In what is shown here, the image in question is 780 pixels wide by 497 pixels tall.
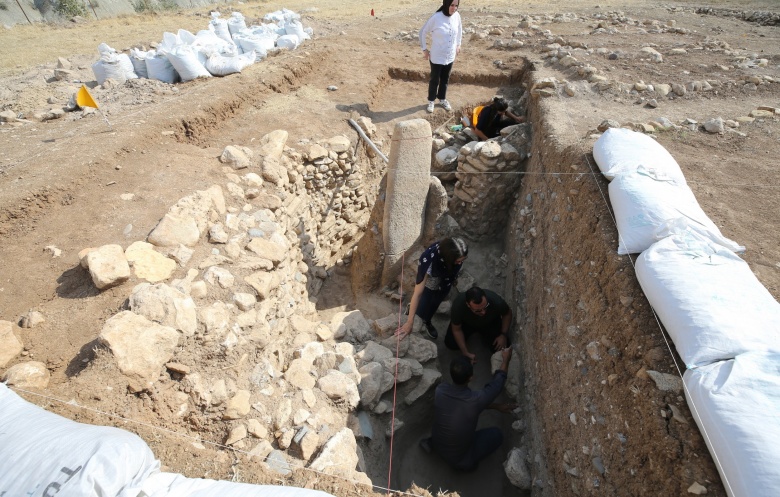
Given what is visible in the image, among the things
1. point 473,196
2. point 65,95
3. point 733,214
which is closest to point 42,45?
point 65,95

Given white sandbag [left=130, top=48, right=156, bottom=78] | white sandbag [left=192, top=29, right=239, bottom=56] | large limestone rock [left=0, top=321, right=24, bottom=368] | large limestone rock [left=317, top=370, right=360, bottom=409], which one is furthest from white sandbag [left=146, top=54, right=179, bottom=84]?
large limestone rock [left=317, top=370, right=360, bottom=409]

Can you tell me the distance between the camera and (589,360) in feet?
9.29

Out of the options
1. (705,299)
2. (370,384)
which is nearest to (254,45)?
(370,384)

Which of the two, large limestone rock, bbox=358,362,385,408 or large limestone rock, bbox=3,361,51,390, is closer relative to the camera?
large limestone rock, bbox=3,361,51,390

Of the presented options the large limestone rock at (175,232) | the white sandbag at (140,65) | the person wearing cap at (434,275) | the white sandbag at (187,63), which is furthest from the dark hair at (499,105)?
the white sandbag at (140,65)

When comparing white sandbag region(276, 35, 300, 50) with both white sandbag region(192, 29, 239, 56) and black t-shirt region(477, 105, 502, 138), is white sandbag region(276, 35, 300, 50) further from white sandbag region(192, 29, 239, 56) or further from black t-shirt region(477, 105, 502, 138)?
black t-shirt region(477, 105, 502, 138)

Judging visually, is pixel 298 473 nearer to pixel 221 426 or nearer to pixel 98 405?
pixel 221 426

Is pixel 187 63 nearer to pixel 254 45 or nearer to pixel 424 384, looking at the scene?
pixel 254 45

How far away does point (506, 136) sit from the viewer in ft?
19.2

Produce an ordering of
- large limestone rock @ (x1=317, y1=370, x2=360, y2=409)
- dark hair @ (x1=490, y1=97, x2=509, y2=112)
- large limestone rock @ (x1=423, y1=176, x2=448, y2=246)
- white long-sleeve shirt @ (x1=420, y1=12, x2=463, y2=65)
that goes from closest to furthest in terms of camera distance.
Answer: large limestone rock @ (x1=317, y1=370, x2=360, y2=409), large limestone rock @ (x1=423, y1=176, x2=448, y2=246), white long-sleeve shirt @ (x1=420, y1=12, x2=463, y2=65), dark hair @ (x1=490, y1=97, x2=509, y2=112)

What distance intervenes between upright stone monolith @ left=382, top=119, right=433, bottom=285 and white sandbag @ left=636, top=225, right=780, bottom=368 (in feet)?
9.15

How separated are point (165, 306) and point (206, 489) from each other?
1492 millimetres

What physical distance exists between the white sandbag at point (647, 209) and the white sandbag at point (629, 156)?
0.47 ft

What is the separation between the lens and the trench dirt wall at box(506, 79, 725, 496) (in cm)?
212
